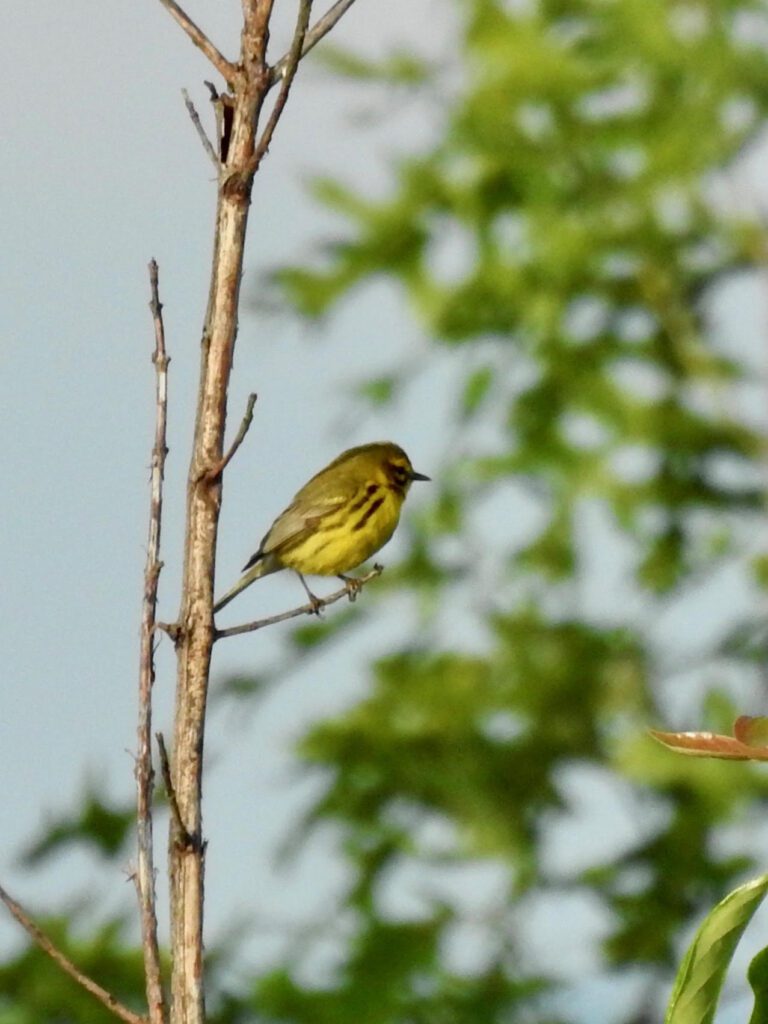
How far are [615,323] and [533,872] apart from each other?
415 centimetres

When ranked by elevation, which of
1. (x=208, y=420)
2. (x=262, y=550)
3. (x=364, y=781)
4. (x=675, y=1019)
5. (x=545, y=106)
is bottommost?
(x=675, y=1019)

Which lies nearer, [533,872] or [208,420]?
[208,420]

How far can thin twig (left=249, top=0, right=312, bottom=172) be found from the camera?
2.34 metres

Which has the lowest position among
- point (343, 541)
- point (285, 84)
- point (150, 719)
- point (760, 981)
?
point (760, 981)

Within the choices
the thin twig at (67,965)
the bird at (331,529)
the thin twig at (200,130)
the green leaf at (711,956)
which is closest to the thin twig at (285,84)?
the thin twig at (200,130)

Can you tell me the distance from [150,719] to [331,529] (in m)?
4.69

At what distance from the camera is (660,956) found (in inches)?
451

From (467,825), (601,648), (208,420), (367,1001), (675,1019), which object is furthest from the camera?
(601,648)

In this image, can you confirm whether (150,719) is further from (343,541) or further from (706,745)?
(343,541)

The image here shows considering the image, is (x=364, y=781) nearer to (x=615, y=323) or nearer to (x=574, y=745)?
(x=574, y=745)

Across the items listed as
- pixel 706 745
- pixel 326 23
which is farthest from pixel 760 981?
pixel 326 23

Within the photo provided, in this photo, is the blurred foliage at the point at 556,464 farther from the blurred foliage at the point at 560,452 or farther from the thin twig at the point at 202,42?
the thin twig at the point at 202,42

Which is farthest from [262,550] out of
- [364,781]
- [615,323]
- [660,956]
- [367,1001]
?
[615,323]

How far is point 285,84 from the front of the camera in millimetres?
2355
